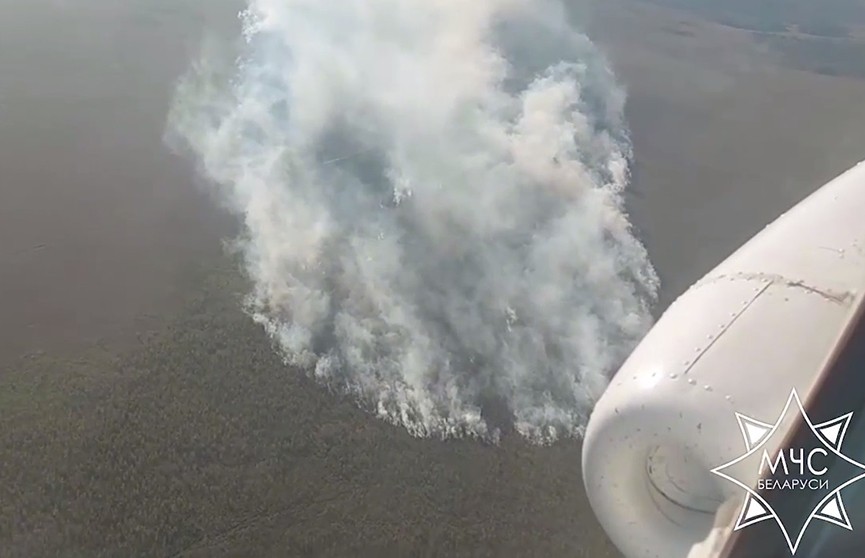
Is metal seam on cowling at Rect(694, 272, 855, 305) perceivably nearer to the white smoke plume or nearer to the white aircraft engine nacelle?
the white aircraft engine nacelle

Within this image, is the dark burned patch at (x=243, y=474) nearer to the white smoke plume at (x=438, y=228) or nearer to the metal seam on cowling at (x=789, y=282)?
the white smoke plume at (x=438, y=228)

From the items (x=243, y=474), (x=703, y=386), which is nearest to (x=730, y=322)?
(x=703, y=386)

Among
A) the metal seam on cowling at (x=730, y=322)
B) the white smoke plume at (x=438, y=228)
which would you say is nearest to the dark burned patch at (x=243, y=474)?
the white smoke plume at (x=438, y=228)

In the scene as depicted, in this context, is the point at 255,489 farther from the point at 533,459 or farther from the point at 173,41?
the point at 173,41

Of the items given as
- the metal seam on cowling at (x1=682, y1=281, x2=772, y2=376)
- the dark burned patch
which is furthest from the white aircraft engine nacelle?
the dark burned patch

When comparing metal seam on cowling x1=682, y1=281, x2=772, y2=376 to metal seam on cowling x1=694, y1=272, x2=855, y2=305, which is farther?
metal seam on cowling x1=694, y1=272, x2=855, y2=305

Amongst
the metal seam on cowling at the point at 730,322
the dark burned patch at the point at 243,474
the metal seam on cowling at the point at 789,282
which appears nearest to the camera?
the metal seam on cowling at the point at 730,322

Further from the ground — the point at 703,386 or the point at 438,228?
the point at 703,386

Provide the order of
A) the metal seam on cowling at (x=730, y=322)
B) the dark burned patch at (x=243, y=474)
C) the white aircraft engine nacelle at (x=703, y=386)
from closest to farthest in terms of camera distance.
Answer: the white aircraft engine nacelle at (x=703, y=386) < the metal seam on cowling at (x=730, y=322) < the dark burned patch at (x=243, y=474)

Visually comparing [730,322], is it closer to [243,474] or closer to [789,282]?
[789,282]
